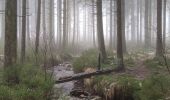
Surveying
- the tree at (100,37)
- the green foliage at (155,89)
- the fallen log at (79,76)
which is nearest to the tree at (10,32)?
the fallen log at (79,76)

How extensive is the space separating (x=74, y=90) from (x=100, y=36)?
7436 mm

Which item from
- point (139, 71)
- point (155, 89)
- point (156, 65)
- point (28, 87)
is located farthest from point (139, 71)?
point (28, 87)

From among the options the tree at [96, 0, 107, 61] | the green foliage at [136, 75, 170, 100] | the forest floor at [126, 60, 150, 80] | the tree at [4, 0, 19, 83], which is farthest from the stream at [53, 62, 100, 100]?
the forest floor at [126, 60, 150, 80]

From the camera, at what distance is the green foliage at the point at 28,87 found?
7.68 meters

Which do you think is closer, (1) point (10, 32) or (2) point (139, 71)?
(1) point (10, 32)

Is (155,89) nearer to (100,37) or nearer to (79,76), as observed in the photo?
(79,76)

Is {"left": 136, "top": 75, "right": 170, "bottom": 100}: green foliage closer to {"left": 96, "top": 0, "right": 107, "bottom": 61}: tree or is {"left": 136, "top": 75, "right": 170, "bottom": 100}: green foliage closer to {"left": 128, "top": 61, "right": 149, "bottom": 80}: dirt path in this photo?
{"left": 128, "top": 61, "right": 149, "bottom": 80}: dirt path

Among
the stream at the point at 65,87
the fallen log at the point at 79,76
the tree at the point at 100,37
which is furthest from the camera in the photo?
the tree at the point at 100,37

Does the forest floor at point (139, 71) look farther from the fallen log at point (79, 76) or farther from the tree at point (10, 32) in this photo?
the tree at point (10, 32)

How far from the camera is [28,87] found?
9273 millimetres

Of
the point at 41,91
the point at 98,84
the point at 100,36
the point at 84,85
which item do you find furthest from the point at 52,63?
the point at 41,91

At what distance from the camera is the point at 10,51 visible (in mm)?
11562

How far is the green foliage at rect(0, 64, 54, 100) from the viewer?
768 cm

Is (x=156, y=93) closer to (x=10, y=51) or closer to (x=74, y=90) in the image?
(x=74, y=90)
